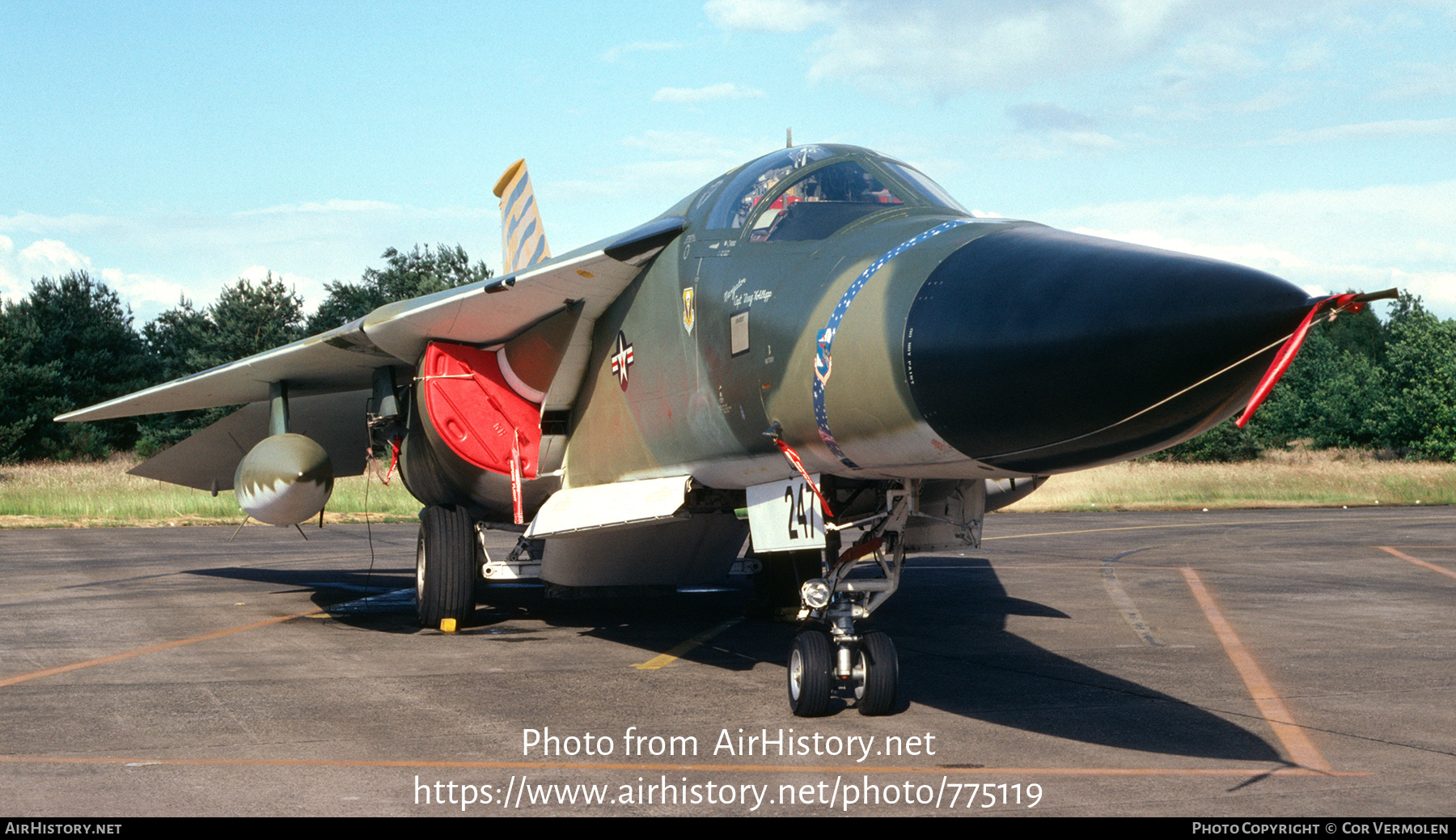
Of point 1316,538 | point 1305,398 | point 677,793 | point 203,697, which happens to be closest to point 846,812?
point 677,793

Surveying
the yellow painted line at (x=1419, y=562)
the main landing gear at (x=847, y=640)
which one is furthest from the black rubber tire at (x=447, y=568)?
the yellow painted line at (x=1419, y=562)

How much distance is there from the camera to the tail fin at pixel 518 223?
14.2 metres

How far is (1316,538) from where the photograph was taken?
19.4 meters

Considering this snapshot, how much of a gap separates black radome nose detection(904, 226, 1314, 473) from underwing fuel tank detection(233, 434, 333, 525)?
6.51 metres

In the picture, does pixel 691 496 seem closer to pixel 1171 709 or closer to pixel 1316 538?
pixel 1171 709

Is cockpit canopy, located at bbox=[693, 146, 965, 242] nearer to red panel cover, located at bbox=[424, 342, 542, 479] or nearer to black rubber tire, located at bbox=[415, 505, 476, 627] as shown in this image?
red panel cover, located at bbox=[424, 342, 542, 479]

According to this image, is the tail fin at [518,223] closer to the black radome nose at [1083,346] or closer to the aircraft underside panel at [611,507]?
the aircraft underside panel at [611,507]

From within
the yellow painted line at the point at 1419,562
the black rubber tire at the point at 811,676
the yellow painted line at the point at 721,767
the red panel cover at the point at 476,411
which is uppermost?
the red panel cover at the point at 476,411

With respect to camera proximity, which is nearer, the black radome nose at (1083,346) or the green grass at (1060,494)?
the black radome nose at (1083,346)

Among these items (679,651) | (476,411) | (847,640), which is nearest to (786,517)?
(847,640)

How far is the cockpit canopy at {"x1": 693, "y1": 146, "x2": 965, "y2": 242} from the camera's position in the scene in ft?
20.6

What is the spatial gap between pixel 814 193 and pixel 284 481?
5415 mm

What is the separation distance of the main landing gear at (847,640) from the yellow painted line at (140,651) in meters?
5.06

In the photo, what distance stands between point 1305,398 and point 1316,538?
50.8 m
